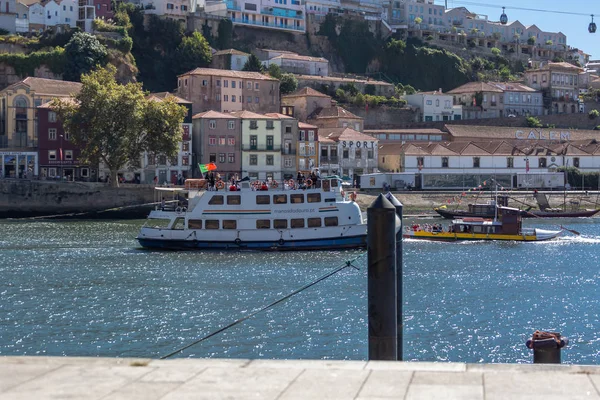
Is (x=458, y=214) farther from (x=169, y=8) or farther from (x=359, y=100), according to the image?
(x=169, y=8)

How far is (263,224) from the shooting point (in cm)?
4562

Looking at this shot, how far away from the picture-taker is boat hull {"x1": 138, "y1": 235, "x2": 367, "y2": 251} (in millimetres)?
45469

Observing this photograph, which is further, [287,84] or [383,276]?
[287,84]

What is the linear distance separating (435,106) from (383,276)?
96604mm

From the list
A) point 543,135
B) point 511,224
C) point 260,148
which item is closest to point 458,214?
point 511,224

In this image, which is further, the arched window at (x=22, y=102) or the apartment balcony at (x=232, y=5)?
the apartment balcony at (x=232, y=5)

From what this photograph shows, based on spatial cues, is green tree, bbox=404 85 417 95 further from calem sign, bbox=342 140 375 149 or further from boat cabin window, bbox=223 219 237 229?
boat cabin window, bbox=223 219 237 229

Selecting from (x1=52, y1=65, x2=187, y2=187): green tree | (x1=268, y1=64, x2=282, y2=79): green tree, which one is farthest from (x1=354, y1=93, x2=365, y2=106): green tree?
(x1=52, y1=65, x2=187, y2=187): green tree

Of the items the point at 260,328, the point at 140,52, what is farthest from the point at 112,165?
the point at 260,328

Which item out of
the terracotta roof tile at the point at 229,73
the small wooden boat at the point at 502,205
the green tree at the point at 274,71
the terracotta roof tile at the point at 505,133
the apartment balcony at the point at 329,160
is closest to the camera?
the small wooden boat at the point at 502,205

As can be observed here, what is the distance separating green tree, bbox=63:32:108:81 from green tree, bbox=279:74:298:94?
68.4ft

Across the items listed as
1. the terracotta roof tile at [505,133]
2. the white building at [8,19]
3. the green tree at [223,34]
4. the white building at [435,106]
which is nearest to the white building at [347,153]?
the terracotta roof tile at [505,133]

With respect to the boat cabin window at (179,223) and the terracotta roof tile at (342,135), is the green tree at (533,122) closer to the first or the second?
the terracotta roof tile at (342,135)

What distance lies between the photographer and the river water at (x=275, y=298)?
2306cm
